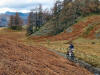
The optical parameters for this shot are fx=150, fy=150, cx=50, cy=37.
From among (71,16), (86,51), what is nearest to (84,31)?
(71,16)

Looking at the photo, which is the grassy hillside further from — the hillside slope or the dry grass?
the dry grass

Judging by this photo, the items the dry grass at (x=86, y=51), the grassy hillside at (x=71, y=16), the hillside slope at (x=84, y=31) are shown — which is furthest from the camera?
the grassy hillside at (x=71, y=16)

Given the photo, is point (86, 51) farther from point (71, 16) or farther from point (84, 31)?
point (71, 16)

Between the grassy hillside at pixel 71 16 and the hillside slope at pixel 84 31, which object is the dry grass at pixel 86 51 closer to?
the hillside slope at pixel 84 31

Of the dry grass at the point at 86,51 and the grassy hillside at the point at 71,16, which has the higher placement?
the grassy hillside at the point at 71,16

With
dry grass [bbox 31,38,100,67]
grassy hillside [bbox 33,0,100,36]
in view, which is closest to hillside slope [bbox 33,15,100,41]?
dry grass [bbox 31,38,100,67]

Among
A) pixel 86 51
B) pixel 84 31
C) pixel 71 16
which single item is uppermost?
pixel 71 16

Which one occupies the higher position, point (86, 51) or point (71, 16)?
point (71, 16)

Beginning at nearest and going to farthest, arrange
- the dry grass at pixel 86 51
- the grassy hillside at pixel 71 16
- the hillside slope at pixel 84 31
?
1. the dry grass at pixel 86 51
2. the hillside slope at pixel 84 31
3. the grassy hillside at pixel 71 16

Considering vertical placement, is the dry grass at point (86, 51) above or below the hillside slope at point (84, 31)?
below

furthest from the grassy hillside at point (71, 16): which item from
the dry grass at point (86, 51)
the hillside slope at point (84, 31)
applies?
the dry grass at point (86, 51)

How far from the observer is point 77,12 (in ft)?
253

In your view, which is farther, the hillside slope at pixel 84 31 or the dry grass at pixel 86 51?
the hillside slope at pixel 84 31

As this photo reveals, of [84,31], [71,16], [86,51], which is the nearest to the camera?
[86,51]
